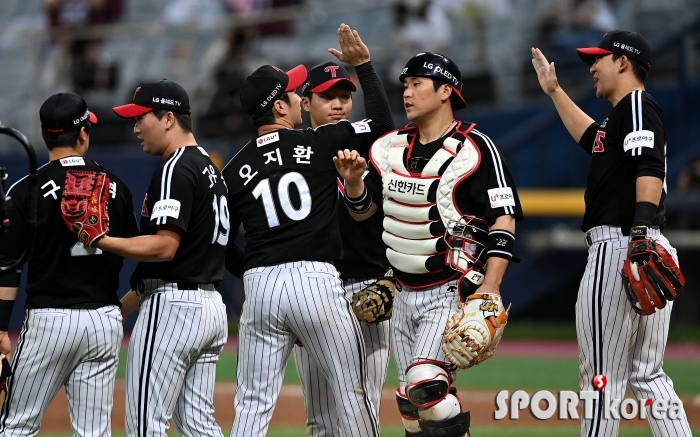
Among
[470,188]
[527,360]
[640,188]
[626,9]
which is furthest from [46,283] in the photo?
[626,9]

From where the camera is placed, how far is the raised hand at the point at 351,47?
5602 millimetres

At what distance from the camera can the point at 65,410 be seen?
8.66 meters

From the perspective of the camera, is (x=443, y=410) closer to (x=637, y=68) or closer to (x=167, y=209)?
(x=167, y=209)

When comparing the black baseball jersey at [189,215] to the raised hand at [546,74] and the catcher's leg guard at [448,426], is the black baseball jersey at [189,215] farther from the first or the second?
the raised hand at [546,74]

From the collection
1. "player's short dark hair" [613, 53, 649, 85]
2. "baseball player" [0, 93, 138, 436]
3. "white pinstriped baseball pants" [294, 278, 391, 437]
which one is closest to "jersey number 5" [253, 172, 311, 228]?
"baseball player" [0, 93, 138, 436]

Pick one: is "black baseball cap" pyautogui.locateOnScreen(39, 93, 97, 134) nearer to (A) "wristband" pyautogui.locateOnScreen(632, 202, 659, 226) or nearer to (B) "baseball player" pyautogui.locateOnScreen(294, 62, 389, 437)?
(B) "baseball player" pyautogui.locateOnScreen(294, 62, 389, 437)

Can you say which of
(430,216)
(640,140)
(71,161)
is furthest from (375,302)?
(71,161)

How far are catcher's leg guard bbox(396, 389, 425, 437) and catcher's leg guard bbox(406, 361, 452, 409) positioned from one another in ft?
0.57

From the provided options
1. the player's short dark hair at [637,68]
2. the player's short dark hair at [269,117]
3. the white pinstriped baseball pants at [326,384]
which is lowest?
the white pinstriped baseball pants at [326,384]

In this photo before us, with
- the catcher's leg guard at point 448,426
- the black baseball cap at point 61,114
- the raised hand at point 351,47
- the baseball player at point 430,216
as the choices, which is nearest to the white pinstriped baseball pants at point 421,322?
the baseball player at point 430,216

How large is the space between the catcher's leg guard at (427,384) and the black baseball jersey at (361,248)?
1.14 metres

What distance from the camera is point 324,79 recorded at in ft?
20.3

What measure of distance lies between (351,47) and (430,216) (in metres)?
1.16

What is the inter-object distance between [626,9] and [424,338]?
11251mm
